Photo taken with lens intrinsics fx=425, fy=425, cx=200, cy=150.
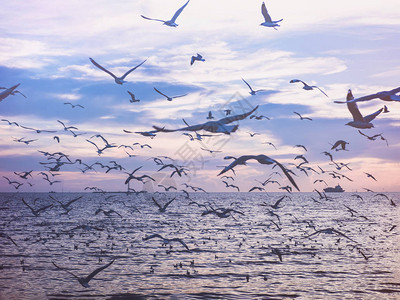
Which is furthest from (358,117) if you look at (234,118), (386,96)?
(234,118)

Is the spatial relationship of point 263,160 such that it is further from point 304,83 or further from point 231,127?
point 304,83

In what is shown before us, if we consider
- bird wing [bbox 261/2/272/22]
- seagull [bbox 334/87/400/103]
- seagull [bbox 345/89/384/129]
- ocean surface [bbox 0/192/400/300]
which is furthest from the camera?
ocean surface [bbox 0/192/400/300]

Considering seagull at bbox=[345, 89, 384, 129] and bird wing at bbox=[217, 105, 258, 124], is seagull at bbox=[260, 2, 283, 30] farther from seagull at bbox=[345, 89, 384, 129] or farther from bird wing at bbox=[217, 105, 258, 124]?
bird wing at bbox=[217, 105, 258, 124]

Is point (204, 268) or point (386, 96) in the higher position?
point (386, 96)

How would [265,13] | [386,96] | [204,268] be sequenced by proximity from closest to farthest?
[386,96], [265,13], [204,268]

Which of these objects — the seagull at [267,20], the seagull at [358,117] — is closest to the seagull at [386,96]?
the seagull at [358,117]

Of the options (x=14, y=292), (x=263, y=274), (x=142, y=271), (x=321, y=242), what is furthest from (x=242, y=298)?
(x=321, y=242)

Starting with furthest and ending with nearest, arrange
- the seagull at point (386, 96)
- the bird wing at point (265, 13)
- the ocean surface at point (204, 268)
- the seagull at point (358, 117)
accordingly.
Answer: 1. the ocean surface at point (204, 268)
2. the bird wing at point (265, 13)
3. the seagull at point (358, 117)
4. the seagull at point (386, 96)

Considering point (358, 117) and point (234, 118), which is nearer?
point (234, 118)

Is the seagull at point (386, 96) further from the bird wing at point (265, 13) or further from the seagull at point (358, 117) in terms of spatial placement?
the bird wing at point (265, 13)

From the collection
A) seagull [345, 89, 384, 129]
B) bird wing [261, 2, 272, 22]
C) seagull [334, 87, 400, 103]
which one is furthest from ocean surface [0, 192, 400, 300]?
seagull [334, 87, 400, 103]

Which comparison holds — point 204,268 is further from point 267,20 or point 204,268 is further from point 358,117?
point 358,117

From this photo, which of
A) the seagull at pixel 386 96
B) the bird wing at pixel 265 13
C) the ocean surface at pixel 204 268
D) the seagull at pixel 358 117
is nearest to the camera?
the seagull at pixel 386 96

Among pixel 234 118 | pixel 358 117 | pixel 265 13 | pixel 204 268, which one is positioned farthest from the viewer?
pixel 204 268
